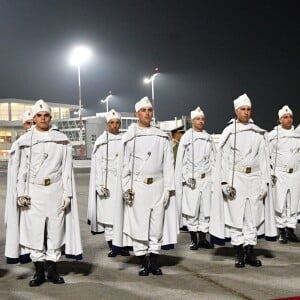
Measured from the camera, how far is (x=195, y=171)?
8492mm

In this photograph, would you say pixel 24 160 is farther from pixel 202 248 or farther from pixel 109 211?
pixel 202 248

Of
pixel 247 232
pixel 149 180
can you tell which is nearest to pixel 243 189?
pixel 247 232

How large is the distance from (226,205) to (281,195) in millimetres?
1882

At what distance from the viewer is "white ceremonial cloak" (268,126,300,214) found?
8.50 meters

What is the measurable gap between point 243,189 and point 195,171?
1.75 meters

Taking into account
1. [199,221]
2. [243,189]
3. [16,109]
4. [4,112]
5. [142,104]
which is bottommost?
[199,221]

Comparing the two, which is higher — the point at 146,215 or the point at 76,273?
the point at 146,215

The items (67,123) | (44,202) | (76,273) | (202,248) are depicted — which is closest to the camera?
(44,202)

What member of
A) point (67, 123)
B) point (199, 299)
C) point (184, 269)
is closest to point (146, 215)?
point (184, 269)

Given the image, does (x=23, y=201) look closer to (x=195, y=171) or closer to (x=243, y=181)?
(x=243, y=181)

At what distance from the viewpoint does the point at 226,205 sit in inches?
275

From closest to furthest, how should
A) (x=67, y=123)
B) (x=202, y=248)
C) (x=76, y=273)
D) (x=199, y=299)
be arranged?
(x=199, y=299) < (x=76, y=273) < (x=202, y=248) < (x=67, y=123)

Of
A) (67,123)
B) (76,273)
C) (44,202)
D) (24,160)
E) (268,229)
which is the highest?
(67,123)

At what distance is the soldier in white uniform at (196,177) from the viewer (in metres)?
8.42
